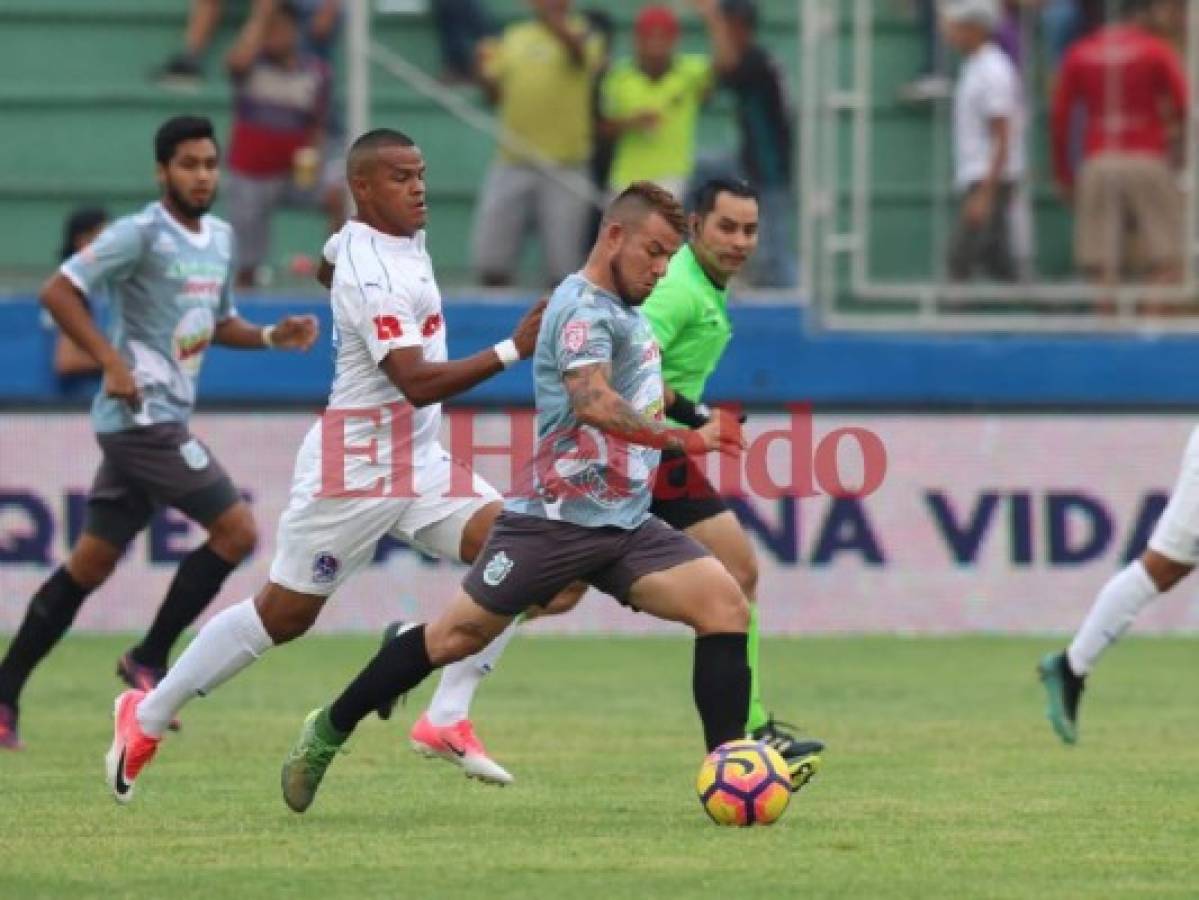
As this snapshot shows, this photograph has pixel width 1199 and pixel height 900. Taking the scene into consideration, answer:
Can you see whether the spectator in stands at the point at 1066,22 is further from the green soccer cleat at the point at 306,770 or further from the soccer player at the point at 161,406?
the green soccer cleat at the point at 306,770

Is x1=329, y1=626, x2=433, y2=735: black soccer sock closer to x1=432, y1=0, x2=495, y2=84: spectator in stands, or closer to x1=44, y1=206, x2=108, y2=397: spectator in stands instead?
x1=44, y1=206, x2=108, y2=397: spectator in stands

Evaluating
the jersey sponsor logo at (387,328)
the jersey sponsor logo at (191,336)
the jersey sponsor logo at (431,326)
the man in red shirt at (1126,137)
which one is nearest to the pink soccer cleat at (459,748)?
the jersey sponsor logo at (431,326)

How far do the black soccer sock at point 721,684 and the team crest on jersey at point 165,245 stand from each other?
3632mm

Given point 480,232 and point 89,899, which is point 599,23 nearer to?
point 480,232

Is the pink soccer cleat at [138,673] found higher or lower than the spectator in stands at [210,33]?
lower

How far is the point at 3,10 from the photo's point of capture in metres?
17.8

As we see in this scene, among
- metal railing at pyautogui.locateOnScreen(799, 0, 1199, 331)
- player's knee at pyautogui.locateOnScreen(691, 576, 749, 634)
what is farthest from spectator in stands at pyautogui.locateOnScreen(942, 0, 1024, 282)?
player's knee at pyautogui.locateOnScreen(691, 576, 749, 634)

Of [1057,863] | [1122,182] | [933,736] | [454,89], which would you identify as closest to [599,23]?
[454,89]

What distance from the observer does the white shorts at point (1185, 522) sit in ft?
36.9

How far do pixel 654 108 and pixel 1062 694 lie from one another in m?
6.50

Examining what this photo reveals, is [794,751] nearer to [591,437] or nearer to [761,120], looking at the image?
[591,437]

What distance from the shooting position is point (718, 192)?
10.3m

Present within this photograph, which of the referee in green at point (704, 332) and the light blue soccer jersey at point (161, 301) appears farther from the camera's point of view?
the light blue soccer jersey at point (161, 301)

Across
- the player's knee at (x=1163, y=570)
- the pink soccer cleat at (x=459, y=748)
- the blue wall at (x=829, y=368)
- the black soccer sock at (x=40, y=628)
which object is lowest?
the pink soccer cleat at (x=459, y=748)
